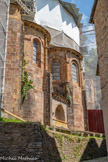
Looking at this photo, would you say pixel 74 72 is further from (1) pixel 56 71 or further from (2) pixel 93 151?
(2) pixel 93 151

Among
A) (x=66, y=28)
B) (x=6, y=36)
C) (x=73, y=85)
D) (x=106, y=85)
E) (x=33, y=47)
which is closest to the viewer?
(x=106, y=85)

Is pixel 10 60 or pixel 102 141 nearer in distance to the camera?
pixel 10 60

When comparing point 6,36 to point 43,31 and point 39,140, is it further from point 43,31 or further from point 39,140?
point 39,140

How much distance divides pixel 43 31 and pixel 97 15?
8042mm

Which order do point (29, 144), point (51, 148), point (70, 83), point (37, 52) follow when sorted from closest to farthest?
point (29, 144)
point (51, 148)
point (37, 52)
point (70, 83)

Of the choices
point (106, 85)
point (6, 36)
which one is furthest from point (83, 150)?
point (6, 36)

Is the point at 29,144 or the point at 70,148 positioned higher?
the point at 29,144

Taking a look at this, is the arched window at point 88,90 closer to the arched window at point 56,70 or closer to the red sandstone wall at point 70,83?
the red sandstone wall at point 70,83

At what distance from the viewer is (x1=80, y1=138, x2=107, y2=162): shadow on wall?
14441 millimetres

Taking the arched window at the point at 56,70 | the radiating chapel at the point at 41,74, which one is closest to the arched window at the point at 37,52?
the radiating chapel at the point at 41,74

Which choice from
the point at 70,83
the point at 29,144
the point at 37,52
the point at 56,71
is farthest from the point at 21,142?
the point at 56,71

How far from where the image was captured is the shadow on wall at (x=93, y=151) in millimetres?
14441

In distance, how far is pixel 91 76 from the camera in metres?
48.7

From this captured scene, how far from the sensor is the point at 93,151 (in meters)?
15.3
